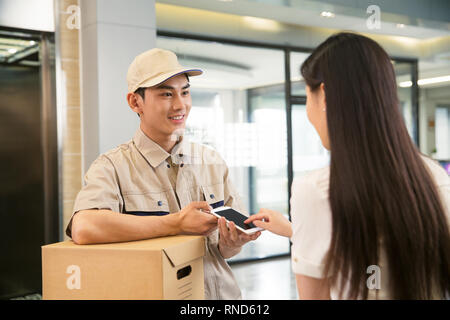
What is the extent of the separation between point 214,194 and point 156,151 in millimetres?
266

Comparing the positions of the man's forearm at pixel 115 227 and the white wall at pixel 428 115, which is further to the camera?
the white wall at pixel 428 115

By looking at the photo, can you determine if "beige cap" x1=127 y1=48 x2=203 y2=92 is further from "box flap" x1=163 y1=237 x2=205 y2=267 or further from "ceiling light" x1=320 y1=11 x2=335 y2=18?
"ceiling light" x1=320 y1=11 x2=335 y2=18

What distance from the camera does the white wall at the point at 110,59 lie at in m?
3.42

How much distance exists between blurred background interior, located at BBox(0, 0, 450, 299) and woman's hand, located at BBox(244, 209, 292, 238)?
7.58ft

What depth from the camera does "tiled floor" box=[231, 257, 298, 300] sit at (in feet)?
14.2

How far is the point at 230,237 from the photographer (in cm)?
140

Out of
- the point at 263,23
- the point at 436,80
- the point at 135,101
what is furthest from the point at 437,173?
the point at 436,80

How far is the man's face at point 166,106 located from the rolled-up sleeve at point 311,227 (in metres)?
0.76

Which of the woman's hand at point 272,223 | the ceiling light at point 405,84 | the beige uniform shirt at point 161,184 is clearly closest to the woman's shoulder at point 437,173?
the woman's hand at point 272,223

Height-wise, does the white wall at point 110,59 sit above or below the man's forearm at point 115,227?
above

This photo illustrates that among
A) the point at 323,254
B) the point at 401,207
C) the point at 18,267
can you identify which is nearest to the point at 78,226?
the point at 323,254

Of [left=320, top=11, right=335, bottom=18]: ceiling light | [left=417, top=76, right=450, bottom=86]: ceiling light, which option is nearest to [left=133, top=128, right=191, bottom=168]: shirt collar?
[left=320, top=11, right=335, bottom=18]: ceiling light

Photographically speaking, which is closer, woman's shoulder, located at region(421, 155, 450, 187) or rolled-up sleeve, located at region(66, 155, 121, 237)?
woman's shoulder, located at region(421, 155, 450, 187)

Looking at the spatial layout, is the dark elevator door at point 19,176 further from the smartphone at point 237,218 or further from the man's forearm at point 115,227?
the smartphone at point 237,218
